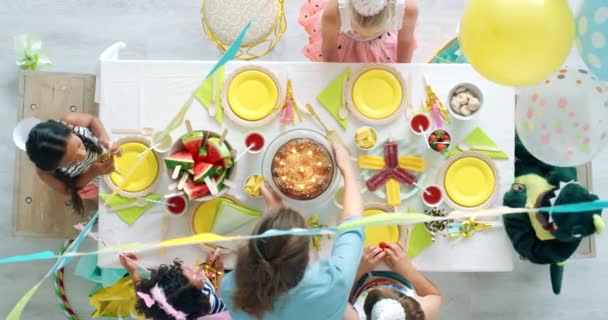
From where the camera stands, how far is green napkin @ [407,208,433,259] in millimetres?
1574

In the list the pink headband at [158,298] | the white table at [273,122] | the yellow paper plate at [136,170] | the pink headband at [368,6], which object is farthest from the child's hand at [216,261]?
the pink headband at [368,6]

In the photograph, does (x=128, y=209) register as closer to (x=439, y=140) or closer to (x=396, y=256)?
(x=396, y=256)

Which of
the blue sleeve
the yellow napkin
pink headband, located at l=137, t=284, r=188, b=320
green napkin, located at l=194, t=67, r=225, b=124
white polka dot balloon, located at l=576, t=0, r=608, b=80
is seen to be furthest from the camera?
the yellow napkin

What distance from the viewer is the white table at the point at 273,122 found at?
1.57 metres

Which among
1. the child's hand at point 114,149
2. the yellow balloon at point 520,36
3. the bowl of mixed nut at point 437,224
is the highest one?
the yellow balloon at point 520,36

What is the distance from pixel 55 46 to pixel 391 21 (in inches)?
53.9

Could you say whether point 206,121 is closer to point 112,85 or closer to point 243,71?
point 243,71

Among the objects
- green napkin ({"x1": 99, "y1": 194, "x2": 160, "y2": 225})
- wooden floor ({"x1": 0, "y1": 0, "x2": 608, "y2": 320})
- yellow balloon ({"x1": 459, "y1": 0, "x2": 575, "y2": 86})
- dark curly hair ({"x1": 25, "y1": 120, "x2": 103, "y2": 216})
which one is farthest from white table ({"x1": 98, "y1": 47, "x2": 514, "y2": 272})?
wooden floor ({"x1": 0, "y1": 0, "x2": 608, "y2": 320})

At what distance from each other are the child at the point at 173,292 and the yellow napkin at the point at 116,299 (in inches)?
7.7

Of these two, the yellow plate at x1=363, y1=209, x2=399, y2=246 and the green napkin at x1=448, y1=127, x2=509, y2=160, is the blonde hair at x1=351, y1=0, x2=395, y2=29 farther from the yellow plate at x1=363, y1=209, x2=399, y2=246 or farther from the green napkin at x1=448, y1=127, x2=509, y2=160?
the yellow plate at x1=363, y1=209, x2=399, y2=246

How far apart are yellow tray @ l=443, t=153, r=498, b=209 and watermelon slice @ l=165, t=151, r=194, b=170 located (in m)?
0.68

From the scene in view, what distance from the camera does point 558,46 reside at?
4.08ft

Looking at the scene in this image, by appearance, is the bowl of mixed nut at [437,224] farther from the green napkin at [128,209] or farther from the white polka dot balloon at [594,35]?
the green napkin at [128,209]

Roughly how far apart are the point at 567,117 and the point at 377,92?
0.48 m
